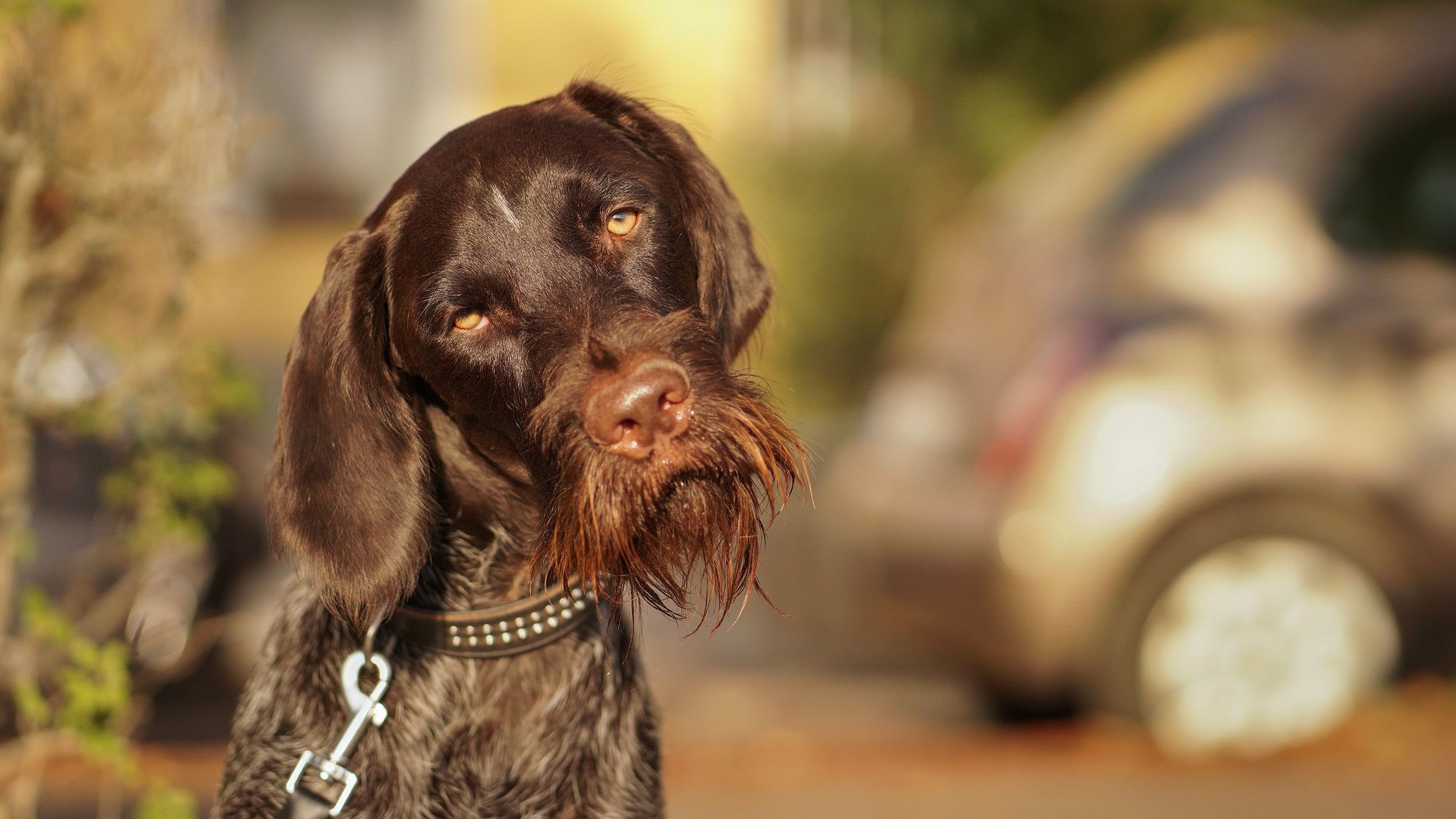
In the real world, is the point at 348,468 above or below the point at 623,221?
below

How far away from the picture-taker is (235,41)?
41.0 ft

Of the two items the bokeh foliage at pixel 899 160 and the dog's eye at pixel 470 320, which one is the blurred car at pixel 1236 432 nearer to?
the dog's eye at pixel 470 320

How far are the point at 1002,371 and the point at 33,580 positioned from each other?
3765 mm

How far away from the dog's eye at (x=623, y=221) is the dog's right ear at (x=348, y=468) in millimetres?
462

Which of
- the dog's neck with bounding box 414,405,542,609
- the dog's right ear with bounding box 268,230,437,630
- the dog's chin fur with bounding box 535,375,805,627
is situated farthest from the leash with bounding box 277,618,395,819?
the dog's chin fur with bounding box 535,375,805,627

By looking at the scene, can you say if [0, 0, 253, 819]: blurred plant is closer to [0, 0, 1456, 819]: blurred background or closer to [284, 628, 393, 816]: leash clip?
[0, 0, 1456, 819]: blurred background

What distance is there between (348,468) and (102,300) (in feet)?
5.03

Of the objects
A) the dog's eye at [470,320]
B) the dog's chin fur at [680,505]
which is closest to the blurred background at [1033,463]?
the dog's eye at [470,320]

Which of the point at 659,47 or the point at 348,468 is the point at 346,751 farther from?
the point at 659,47

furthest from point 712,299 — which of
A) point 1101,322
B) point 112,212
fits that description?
point 1101,322

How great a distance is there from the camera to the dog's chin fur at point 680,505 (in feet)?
8.52

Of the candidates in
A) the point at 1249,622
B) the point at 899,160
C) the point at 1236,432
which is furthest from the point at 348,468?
the point at 899,160

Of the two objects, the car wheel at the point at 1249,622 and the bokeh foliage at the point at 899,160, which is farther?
the bokeh foliage at the point at 899,160

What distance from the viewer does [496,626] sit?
2939 millimetres
